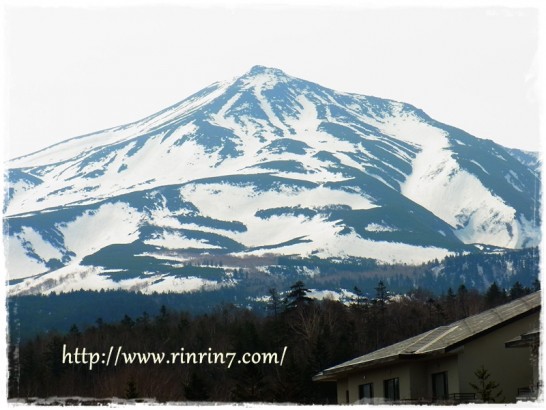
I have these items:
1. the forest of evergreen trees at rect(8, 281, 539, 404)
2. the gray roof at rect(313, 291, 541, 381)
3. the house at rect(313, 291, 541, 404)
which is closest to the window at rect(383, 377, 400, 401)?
the house at rect(313, 291, 541, 404)

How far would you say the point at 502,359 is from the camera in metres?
26.9

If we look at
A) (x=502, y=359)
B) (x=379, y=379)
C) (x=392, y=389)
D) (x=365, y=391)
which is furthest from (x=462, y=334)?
(x=365, y=391)

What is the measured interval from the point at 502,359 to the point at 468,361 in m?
0.90

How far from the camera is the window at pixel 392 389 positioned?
28698mm

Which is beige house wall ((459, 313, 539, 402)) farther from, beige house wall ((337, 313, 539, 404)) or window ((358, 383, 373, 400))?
window ((358, 383, 373, 400))

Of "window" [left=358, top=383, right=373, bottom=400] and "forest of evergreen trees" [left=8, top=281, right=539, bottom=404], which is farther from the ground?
"forest of evergreen trees" [left=8, top=281, right=539, bottom=404]

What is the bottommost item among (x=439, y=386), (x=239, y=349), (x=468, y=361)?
(x=439, y=386)

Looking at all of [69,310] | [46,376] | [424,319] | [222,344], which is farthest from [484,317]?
[69,310]

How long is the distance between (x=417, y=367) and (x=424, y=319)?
90.3 meters

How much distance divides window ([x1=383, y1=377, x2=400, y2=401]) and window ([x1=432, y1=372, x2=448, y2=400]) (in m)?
0.99

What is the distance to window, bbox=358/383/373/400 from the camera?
3133 centimetres

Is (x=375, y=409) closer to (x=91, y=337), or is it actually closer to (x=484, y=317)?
(x=484, y=317)

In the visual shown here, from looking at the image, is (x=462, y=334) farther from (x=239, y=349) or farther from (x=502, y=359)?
(x=239, y=349)

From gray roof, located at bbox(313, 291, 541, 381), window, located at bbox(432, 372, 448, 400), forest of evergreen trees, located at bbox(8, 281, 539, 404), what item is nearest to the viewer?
gray roof, located at bbox(313, 291, 541, 381)
